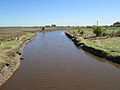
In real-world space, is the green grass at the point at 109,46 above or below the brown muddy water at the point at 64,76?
above

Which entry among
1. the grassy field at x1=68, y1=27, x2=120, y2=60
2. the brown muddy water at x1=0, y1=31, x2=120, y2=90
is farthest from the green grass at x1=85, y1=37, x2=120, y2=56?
the brown muddy water at x1=0, y1=31, x2=120, y2=90

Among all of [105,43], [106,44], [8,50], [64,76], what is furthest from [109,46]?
[64,76]

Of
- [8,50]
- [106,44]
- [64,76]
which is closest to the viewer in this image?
[64,76]

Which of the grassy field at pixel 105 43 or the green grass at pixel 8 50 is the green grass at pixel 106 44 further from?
the green grass at pixel 8 50

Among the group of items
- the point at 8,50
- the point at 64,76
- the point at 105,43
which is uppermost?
the point at 8,50

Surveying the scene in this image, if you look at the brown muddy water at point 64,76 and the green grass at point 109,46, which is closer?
the brown muddy water at point 64,76

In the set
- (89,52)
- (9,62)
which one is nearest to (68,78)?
(9,62)

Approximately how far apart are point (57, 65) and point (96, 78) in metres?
7.73

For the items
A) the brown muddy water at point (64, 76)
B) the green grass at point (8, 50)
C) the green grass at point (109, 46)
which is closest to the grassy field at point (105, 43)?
the green grass at point (109, 46)

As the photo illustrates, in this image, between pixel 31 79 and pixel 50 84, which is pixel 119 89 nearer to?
pixel 50 84

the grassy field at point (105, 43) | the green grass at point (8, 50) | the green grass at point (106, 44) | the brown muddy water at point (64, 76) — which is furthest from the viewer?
the green grass at point (106, 44)

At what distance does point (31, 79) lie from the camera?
23.1 metres

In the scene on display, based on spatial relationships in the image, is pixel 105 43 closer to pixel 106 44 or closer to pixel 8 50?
pixel 106 44

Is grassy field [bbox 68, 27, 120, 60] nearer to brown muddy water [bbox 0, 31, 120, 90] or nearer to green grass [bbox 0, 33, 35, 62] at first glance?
brown muddy water [bbox 0, 31, 120, 90]
